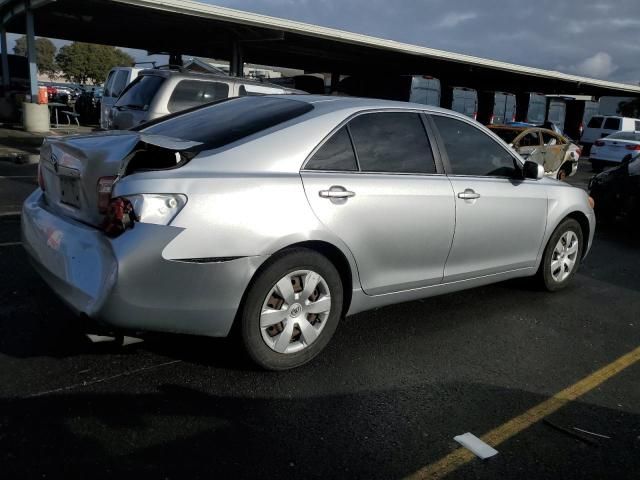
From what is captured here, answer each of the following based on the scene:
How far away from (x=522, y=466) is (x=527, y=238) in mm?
2447

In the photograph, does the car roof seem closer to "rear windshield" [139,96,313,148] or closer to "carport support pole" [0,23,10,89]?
"rear windshield" [139,96,313,148]

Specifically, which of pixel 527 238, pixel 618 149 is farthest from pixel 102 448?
pixel 618 149

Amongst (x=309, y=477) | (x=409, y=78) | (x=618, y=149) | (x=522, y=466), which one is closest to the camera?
(x=309, y=477)

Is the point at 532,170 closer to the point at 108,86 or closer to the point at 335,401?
the point at 335,401

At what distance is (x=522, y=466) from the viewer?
2662mm

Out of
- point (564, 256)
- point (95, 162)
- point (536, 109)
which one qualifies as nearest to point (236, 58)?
point (536, 109)

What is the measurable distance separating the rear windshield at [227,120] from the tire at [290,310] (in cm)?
82

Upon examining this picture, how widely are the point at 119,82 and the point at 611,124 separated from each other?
21805 millimetres

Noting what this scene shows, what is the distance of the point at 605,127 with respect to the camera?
2645 centimetres

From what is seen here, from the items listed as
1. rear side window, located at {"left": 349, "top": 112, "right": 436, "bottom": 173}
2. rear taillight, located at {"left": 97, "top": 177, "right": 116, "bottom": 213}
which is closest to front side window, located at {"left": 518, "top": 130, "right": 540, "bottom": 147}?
rear side window, located at {"left": 349, "top": 112, "right": 436, "bottom": 173}

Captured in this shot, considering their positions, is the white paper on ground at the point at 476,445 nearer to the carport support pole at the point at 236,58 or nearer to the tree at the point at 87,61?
the carport support pole at the point at 236,58

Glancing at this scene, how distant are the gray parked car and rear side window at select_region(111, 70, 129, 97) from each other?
1216 centimetres

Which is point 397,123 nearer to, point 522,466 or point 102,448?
point 522,466

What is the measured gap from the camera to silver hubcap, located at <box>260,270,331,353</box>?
325 centimetres
